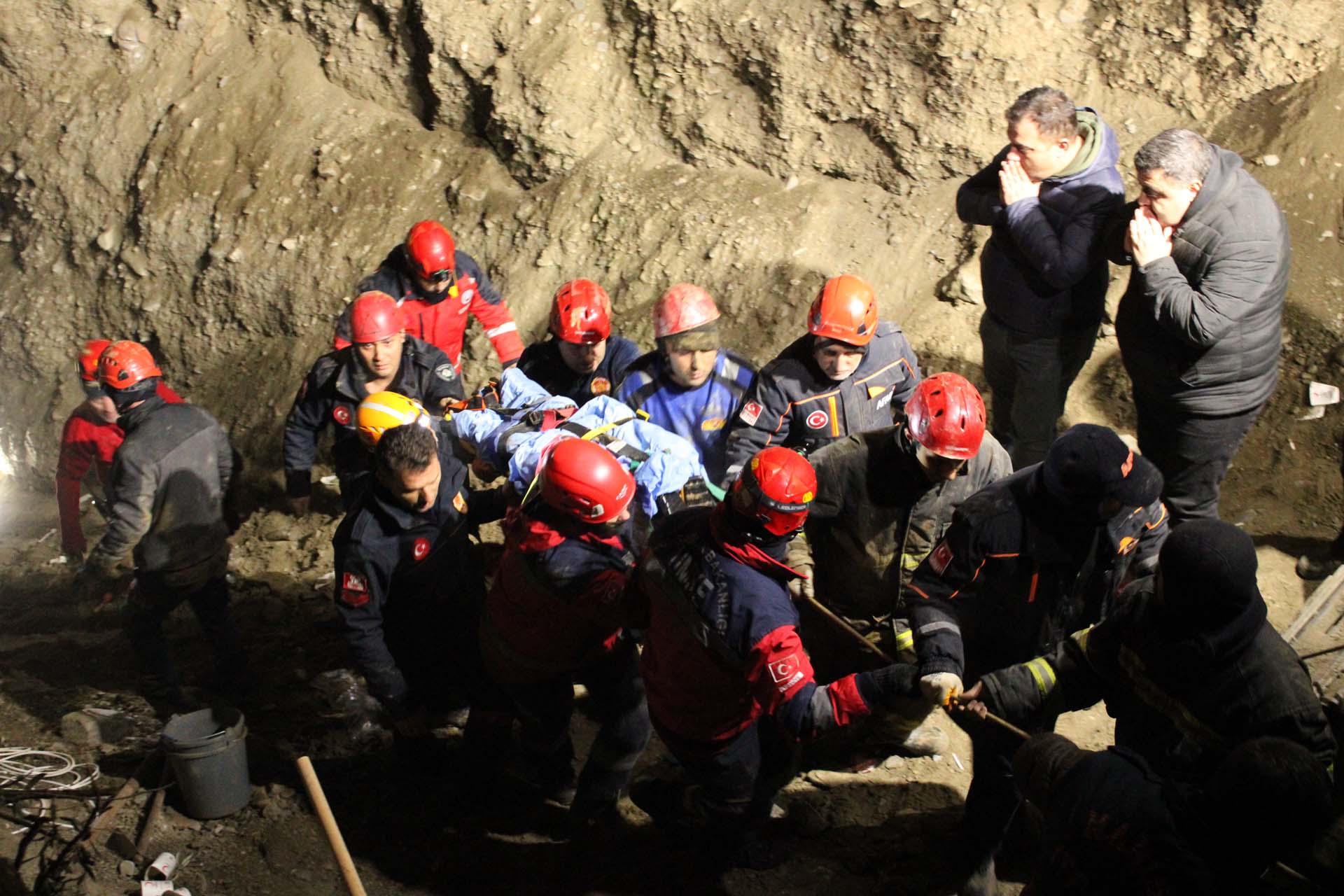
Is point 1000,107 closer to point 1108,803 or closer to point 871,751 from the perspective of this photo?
point 871,751

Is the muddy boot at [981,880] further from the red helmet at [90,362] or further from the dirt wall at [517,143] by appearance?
the red helmet at [90,362]

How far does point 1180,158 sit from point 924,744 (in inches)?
116

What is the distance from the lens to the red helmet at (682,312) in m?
5.02

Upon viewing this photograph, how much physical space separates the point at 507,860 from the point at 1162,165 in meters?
4.16

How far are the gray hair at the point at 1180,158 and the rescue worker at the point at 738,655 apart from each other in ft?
7.31

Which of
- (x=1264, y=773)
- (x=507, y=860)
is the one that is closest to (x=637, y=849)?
(x=507, y=860)

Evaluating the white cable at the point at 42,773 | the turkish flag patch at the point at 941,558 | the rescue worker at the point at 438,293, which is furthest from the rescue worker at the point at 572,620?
the rescue worker at the point at 438,293

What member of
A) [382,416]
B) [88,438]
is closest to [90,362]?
[88,438]

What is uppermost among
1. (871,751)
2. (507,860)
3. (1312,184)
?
(1312,184)

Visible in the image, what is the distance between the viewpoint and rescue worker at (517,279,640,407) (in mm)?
A: 5449

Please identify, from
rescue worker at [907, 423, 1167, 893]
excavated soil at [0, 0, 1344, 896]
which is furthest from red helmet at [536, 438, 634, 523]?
excavated soil at [0, 0, 1344, 896]

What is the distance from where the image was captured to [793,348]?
4.95m

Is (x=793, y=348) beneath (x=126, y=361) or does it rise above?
above

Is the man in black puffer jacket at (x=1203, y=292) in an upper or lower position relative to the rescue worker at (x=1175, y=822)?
upper
